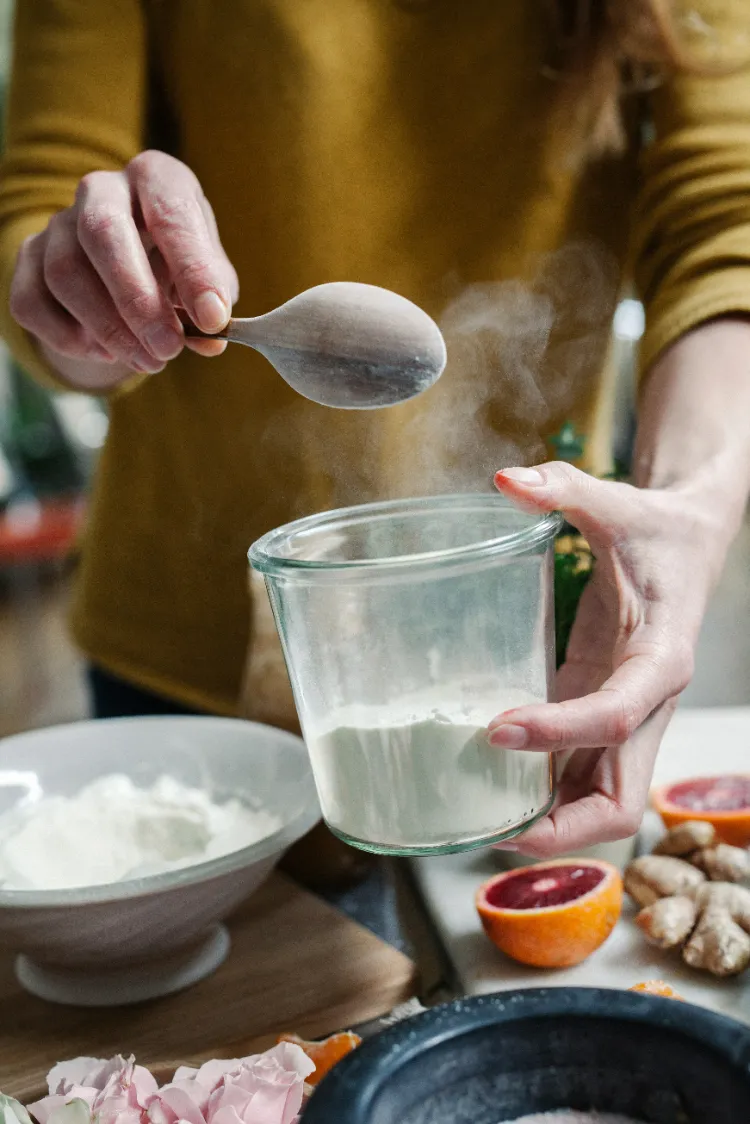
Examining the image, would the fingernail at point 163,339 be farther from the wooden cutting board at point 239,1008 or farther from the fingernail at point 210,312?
the wooden cutting board at point 239,1008

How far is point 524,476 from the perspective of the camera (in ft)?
1.80

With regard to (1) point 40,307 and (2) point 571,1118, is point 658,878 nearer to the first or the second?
(2) point 571,1118

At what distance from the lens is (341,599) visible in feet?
1.74

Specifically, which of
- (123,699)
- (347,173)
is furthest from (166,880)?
(347,173)

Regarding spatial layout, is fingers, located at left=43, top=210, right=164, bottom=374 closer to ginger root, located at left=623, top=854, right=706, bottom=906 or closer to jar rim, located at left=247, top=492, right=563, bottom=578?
jar rim, located at left=247, top=492, right=563, bottom=578

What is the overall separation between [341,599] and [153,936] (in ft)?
1.04

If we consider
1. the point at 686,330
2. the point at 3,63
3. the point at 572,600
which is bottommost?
the point at 572,600

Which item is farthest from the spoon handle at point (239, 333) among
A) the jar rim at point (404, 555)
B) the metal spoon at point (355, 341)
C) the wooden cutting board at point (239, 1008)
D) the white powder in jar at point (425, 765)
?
the wooden cutting board at point (239, 1008)

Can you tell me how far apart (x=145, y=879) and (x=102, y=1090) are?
5.9 inches

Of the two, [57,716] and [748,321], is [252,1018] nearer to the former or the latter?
[748,321]

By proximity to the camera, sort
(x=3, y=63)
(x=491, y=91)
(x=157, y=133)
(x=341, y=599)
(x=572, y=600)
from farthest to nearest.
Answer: (x=3, y=63) < (x=157, y=133) < (x=491, y=91) < (x=572, y=600) < (x=341, y=599)

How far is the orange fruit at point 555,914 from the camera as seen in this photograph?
0.69 m

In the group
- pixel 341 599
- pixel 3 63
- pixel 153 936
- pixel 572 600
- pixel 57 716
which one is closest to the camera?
pixel 341 599

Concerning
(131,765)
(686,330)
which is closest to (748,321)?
(686,330)
